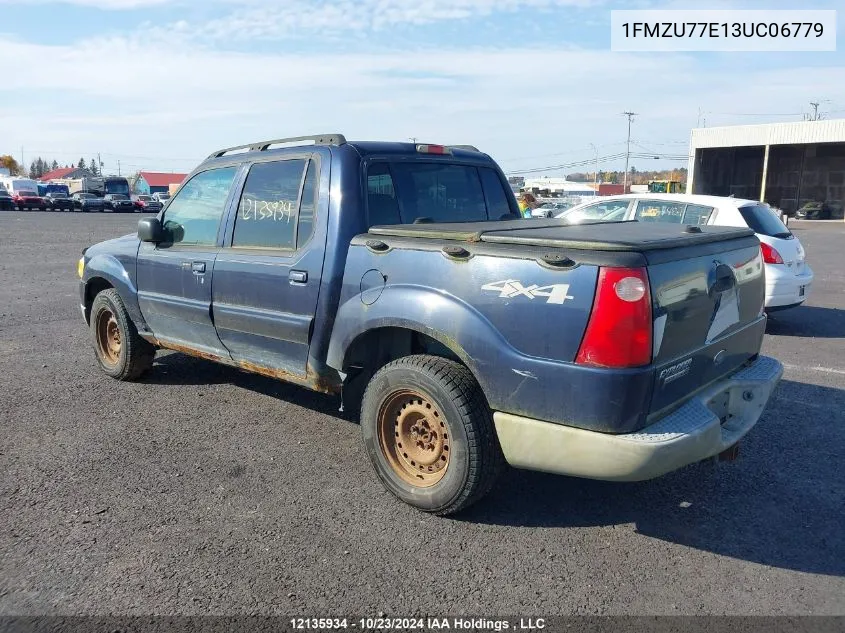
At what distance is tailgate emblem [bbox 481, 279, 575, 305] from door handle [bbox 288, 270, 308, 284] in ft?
4.16

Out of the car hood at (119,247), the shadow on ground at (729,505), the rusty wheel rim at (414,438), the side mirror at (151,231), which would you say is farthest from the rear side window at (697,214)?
the car hood at (119,247)

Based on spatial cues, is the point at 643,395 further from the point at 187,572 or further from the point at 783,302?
the point at 783,302

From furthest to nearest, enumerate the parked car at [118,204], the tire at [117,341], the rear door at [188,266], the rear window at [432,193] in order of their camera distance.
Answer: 1. the parked car at [118,204]
2. the tire at [117,341]
3. the rear door at [188,266]
4. the rear window at [432,193]

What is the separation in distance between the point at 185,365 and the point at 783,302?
6624 mm

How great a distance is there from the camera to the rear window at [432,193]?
419 cm

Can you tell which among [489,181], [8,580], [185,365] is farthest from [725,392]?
[185,365]

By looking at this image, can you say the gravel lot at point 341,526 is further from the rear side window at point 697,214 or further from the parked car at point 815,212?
the parked car at point 815,212

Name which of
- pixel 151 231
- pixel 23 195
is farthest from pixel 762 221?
pixel 23 195

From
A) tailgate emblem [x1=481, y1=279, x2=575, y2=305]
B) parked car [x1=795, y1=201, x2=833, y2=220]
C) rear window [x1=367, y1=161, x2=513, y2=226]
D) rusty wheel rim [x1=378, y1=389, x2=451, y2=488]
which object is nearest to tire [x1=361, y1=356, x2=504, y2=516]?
rusty wheel rim [x1=378, y1=389, x2=451, y2=488]

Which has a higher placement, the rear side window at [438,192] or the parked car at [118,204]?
Answer: the rear side window at [438,192]

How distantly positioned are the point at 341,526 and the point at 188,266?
2.38 metres

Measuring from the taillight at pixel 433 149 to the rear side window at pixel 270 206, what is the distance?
0.81m

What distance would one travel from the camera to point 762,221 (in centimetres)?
816

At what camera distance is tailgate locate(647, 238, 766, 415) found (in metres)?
3.04
